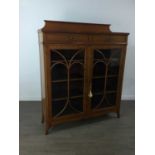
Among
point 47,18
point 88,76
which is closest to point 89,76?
point 88,76

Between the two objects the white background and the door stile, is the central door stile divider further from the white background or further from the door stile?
the white background

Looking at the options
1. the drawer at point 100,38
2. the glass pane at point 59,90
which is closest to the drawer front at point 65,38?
the drawer at point 100,38

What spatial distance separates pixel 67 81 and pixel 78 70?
7.8 inches

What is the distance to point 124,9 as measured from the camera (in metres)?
3.67

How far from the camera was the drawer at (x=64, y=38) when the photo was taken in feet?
7.57

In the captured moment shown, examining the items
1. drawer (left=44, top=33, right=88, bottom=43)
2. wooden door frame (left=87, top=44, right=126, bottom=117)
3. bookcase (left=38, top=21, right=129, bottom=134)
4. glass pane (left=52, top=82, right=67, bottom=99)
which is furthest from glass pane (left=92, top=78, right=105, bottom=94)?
drawer (left=44, top=33, right=88, bottom=43)

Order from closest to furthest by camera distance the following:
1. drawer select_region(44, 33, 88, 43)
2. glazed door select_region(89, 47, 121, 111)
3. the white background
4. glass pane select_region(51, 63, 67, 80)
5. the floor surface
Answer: the floor surface < drawer select_region(44, 33, 88, 43) < glass pane select_region(51, 63, 67, 80) < glazed door select_region(89, 47, 121, 111) < the white background

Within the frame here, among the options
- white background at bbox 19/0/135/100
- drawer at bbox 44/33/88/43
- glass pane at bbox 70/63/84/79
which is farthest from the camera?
white background at bbox 19/0/135/100

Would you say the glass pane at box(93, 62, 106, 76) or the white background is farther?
the white background

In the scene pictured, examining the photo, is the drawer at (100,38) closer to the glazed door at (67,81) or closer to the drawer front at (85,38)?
the drawer front at (85,38)

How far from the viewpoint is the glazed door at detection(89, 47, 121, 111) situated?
2.73 metres

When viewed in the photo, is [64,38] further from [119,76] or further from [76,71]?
[119,76]

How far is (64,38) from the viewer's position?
238 cm
